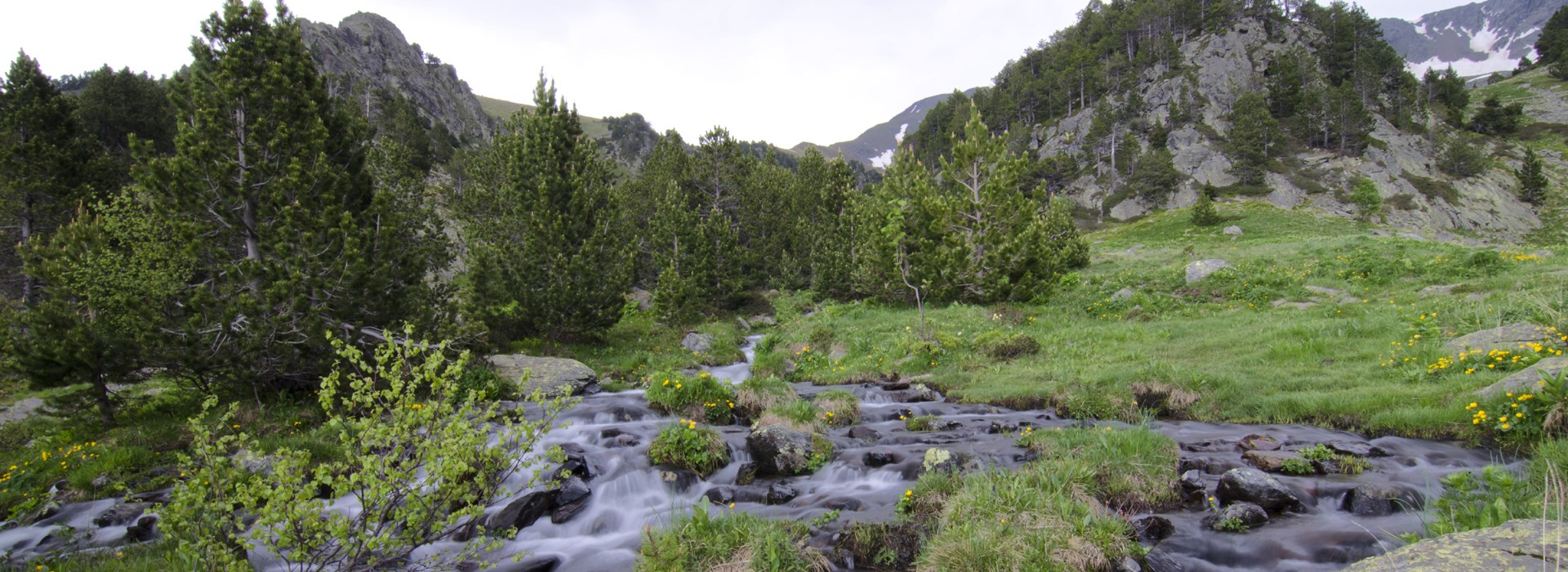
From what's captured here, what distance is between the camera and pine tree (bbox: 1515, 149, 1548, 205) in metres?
57.0

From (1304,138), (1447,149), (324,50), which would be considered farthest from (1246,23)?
(324,50)

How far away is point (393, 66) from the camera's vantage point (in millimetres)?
108000

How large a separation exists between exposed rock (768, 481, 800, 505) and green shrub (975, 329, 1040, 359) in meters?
10.4

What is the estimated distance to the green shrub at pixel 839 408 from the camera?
40.0 ft

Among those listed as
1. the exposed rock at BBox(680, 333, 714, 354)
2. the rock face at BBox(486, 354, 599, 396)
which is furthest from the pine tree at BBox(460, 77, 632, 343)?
the rock face at BBox(486, 354, 599, 396)

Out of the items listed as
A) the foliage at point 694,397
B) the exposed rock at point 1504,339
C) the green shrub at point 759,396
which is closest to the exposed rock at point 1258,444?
the exposed rock at point 1504,339

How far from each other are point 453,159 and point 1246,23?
4531 inches

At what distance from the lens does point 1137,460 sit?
7.35 meters

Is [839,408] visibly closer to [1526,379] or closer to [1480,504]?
[1480,504]

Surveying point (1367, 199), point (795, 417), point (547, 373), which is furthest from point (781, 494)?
point (1367, 199)

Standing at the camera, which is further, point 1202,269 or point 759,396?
point 1202,269

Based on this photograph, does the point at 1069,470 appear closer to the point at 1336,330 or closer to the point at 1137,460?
the point at 1137,460

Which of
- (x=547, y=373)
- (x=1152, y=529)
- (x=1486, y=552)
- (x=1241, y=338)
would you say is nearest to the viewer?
(x=1486, y=552)

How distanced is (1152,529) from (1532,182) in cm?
8703
